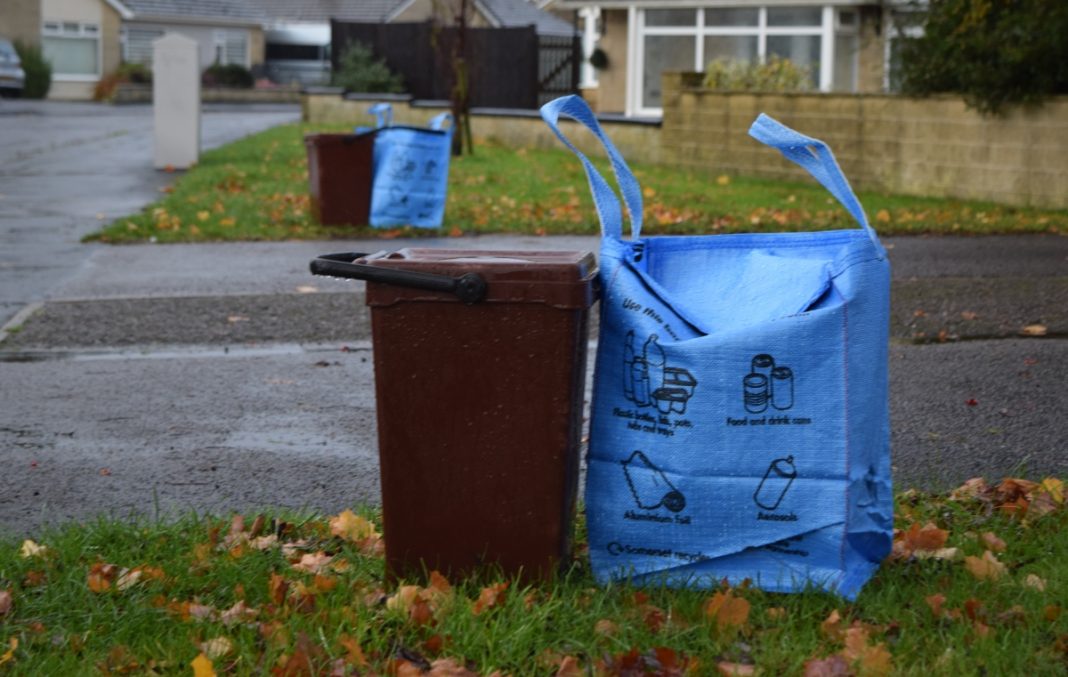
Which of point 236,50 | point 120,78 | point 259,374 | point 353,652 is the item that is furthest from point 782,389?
point 236,50

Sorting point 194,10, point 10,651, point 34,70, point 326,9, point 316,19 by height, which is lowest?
point 10,651

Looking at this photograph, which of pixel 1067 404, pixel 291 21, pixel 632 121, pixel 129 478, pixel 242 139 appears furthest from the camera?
pixel 291 21

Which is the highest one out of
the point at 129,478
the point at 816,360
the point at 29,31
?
the point at 29,31

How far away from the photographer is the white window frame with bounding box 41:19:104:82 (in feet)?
184

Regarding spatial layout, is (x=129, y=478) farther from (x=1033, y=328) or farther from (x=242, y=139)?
(x=242, y=139)

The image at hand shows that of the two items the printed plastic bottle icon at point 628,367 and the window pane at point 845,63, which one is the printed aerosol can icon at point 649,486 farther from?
the window pane at point 845,63

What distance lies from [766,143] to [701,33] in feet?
85.9

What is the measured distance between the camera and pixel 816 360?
3.38 m

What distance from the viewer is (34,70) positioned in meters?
51.1

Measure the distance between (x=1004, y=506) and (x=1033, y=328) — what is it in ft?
11.5

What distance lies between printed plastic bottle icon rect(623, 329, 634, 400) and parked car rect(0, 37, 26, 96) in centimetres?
4884

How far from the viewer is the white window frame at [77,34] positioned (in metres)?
56.0

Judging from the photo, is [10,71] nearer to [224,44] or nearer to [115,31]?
[115,31]

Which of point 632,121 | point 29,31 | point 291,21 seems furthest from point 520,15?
point 632,121
